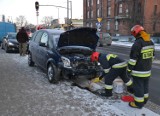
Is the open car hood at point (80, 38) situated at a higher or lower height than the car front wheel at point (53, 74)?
higher

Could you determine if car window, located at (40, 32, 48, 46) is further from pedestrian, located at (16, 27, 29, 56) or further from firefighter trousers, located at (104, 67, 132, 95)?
pedestrian, located at (16, 27, 29, 56)

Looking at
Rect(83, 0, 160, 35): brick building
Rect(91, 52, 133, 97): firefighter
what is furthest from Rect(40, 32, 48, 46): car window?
Rect(83, 0, 160, 35): brick building

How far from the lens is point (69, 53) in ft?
28.2

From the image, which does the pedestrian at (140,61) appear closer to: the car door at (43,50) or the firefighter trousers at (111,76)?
the firefighter trousers at (111,76)

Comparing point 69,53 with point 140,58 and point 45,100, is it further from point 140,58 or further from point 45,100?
point 140,58

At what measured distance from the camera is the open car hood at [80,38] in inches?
330

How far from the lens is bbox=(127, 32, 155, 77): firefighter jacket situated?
5.80m

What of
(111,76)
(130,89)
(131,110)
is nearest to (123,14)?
(130,89)

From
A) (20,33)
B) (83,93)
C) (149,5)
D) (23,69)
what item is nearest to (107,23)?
(149,5)

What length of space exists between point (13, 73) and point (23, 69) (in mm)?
932

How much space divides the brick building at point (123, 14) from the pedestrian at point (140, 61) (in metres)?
28.1

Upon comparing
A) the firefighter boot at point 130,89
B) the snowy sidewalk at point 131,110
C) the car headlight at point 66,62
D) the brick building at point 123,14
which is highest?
the brick building at point 123,14

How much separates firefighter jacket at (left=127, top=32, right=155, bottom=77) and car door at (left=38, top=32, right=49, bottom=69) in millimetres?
3895

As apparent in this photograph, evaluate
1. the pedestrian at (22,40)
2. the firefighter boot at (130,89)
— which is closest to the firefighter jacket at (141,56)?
the firefighter boot at (130,89)
